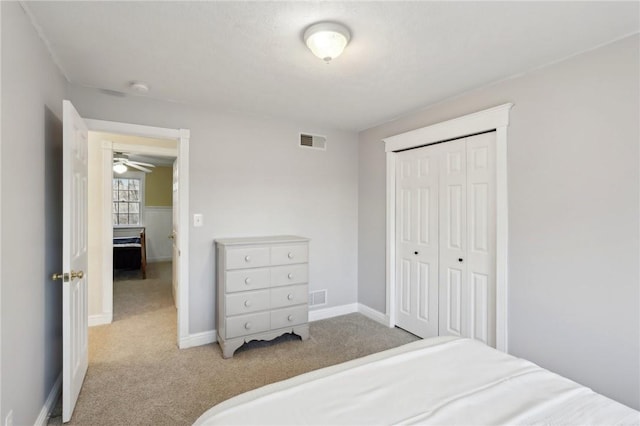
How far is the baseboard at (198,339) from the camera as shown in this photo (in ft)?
9.95

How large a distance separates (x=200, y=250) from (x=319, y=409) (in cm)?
240

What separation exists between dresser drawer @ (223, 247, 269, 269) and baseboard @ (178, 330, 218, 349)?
0.83 meters

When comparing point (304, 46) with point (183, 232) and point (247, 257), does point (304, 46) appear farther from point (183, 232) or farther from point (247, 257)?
point (183, 232)

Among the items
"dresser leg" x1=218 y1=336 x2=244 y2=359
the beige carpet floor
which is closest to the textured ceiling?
"dresser leg" x1=218 y1=336 x2=244 y2=359

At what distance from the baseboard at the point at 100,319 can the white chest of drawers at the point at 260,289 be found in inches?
61.7

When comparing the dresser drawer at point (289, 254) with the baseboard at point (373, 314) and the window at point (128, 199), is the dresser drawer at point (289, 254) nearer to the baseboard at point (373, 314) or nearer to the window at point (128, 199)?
the baseboard at point (373, 314)

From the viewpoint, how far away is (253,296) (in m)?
2.99

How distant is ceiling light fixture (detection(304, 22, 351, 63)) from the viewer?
173 centimetres

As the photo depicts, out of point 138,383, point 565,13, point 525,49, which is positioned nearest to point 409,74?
point 525,49

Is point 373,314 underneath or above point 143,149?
underneath

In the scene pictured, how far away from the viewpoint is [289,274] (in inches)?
125

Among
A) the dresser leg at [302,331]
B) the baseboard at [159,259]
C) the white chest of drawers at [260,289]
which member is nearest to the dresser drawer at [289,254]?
the white chest of drawers at [260,289]

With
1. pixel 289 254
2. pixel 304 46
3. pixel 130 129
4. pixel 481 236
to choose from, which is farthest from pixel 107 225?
pixel 481 236

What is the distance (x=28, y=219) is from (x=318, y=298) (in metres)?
2.83
